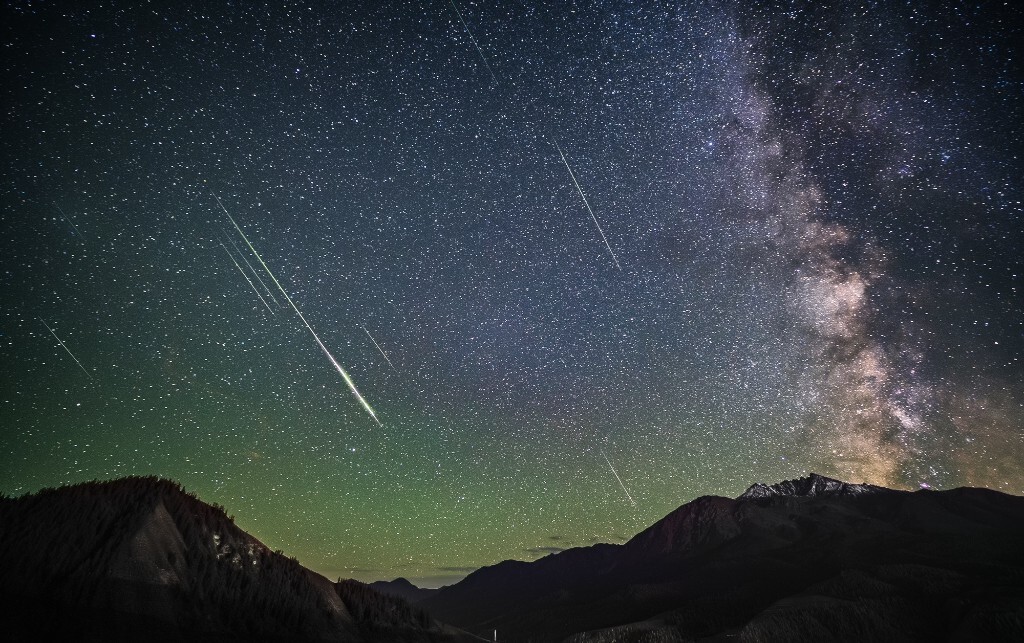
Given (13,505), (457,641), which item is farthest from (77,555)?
(457,641)

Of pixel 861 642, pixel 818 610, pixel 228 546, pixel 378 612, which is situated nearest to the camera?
pixel 228 546

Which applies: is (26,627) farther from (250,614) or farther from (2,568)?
(250,614)

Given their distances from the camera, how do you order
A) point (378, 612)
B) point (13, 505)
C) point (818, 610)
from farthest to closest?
point (818, 610) → point (378, 612) → point (13, 505)

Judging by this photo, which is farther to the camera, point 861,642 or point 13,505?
point 861,642

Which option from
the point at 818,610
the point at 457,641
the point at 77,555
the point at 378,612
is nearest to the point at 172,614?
the point at 77,555

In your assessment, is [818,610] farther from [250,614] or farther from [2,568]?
[2,568]

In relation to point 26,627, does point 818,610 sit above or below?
above

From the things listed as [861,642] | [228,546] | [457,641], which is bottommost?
[457,641]
